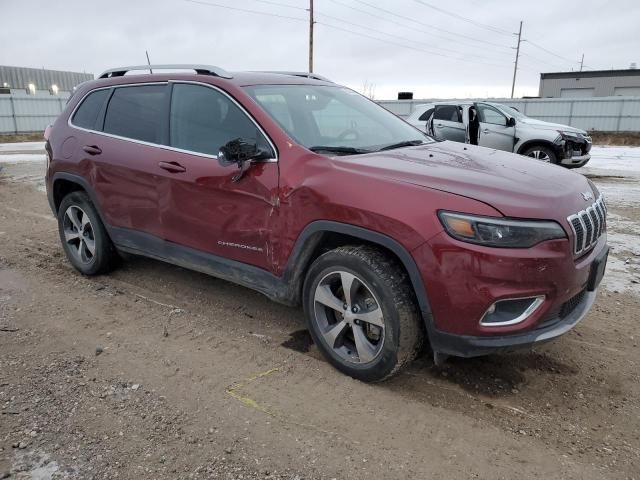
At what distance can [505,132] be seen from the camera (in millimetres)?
11688

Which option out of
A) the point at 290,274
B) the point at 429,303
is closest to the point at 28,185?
the point at 290,274

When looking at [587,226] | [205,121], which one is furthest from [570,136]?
[205,121]

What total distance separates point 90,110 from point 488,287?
12.9ft

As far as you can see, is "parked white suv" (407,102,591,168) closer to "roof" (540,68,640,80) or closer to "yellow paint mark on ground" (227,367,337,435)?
"yellow paint mark on ground" (227,367,337,435)

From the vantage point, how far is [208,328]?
3930 millimetres

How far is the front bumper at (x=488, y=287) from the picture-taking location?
258 cm

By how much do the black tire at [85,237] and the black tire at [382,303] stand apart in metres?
2.51

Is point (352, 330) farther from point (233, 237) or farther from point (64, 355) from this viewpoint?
point (64, 355)

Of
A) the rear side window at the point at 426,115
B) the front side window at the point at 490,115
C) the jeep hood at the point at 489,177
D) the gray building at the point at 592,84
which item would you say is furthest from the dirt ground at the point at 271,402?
the gray building at the point at 592,84

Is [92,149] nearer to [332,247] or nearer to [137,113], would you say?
[137,113]

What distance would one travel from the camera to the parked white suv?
11.3m

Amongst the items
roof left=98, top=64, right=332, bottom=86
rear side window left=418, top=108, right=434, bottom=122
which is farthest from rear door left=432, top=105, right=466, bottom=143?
roof left=98, top=64, right=332, bottom=86

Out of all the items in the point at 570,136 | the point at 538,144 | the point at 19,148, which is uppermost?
the point at 570,136

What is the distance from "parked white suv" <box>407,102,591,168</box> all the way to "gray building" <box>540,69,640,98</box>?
36236mm
